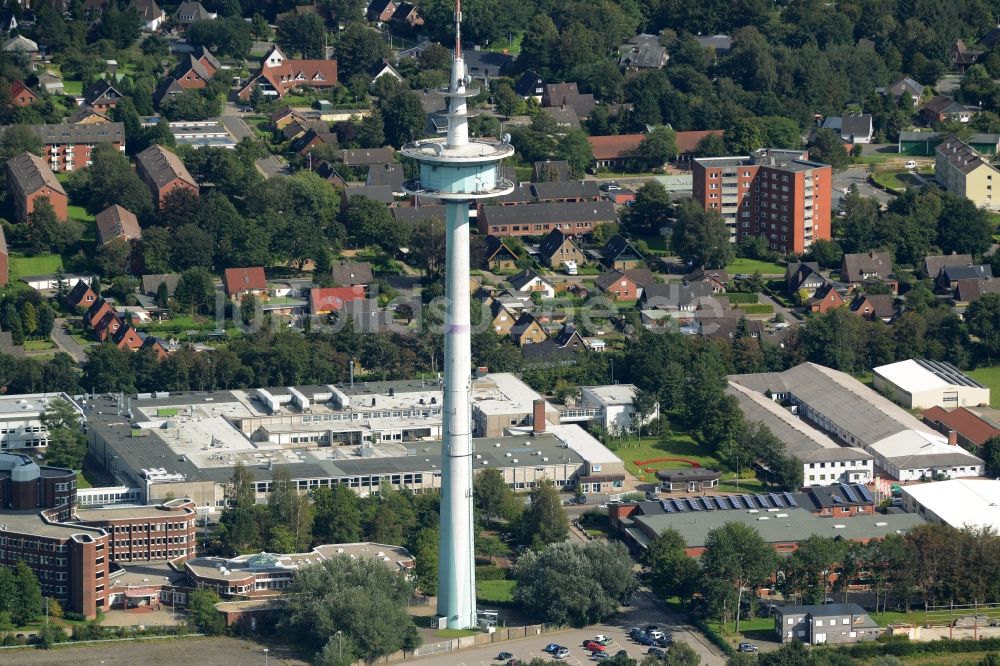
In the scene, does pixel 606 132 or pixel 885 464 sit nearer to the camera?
pixel 885 464

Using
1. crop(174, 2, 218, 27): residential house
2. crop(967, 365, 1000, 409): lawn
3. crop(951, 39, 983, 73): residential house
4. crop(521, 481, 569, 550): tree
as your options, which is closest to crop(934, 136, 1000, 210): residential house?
crop(967, 365, 1000, 409): lawn

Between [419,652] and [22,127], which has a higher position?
[22,127]

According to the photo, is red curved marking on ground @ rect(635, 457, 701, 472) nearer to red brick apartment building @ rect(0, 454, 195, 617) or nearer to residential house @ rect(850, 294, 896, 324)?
residential house @ rect(850, 294, 896, 324)

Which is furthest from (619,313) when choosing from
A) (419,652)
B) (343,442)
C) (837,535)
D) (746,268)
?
(419,652)

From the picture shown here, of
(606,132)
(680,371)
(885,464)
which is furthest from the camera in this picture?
(606,132)

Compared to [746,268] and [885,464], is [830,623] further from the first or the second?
[746,268]

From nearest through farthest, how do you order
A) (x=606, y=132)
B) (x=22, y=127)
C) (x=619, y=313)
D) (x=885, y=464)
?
(x=885, y=464), (x=619, y=313), (x=22, y=127), (x=606, y=132)

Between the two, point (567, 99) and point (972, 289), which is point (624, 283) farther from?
point (567, 99)
